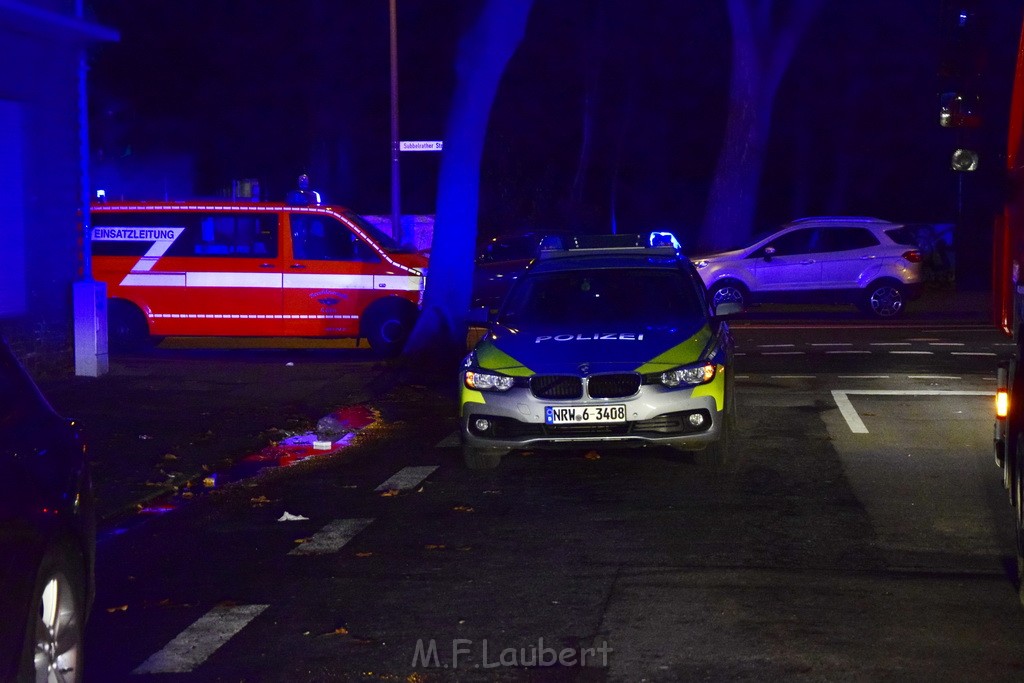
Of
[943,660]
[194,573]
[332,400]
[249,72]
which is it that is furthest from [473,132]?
[249,72]

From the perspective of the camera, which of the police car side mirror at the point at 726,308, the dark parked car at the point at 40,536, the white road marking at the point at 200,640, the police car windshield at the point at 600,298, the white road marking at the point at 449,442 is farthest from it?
the white road marking at the point at 449,442

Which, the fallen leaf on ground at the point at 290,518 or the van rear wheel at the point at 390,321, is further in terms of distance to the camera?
the van rear wheel at the point at 390,321

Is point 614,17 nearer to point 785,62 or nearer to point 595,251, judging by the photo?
point 785,62

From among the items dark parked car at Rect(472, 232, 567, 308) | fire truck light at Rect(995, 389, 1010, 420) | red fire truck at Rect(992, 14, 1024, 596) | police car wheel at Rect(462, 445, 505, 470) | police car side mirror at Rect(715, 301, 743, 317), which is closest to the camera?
red fire truck at Rect(992, 14, 1024, 596)

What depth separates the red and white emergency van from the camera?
61.7 ft

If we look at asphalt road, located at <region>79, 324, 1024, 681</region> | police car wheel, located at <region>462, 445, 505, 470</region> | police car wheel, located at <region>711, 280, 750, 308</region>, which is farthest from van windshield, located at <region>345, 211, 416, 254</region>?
police car wheel, located at <region>462, 445, 505, 470</region>

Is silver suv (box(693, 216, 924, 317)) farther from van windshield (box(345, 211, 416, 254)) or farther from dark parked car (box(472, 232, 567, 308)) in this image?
van windshield (box(345, 211, 416, 254))

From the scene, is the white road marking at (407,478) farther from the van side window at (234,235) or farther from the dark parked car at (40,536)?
the van side window at (234,235)

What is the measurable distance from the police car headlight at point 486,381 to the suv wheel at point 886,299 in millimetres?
17278

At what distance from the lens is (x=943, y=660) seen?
5633 mm

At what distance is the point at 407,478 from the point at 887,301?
1746cm

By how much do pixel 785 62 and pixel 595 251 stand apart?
931 inches

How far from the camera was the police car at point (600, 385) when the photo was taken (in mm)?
9680

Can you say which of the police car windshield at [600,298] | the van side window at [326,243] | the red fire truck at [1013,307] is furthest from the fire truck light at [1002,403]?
the van side window at [326,243]
